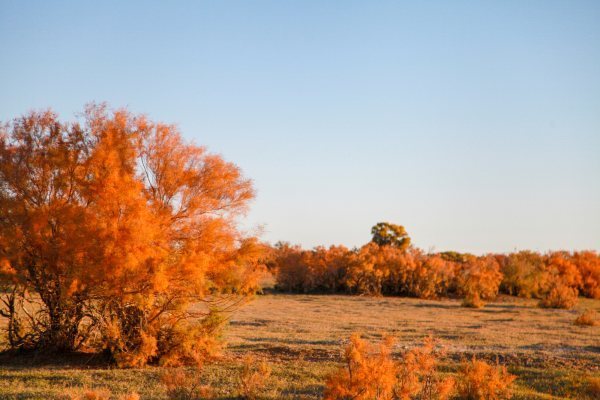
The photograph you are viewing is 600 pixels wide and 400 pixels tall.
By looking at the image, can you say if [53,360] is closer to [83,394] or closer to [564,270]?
[83,394]

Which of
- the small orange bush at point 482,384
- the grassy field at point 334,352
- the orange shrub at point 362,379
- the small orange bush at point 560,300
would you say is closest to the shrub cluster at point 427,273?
the small orange bush at point 560,300

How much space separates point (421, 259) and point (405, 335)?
90.5ft

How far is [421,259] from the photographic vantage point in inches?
1779

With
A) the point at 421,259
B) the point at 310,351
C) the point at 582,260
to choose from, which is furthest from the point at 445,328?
the point at 582,260

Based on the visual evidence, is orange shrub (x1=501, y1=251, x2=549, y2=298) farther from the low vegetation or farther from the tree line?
the low vegetation

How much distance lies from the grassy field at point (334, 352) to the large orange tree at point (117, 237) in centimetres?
111

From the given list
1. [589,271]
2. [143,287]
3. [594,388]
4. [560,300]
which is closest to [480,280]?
[560,300]

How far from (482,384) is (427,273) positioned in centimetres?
3426

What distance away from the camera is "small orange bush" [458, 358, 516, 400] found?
902 cm

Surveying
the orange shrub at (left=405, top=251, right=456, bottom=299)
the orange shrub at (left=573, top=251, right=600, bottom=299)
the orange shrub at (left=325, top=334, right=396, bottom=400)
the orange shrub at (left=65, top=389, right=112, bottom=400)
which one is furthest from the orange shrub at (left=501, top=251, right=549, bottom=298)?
the orange shrub at (left=65, top=389, right=112, bottom=400)

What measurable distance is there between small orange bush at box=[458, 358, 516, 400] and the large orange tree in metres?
5.81

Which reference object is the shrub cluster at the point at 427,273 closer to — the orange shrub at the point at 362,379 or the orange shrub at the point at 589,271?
the orange shrub at the point at 589,271

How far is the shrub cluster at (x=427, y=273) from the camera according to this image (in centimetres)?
4134

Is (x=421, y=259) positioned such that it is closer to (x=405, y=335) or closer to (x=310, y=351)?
(x=405, y=335)
